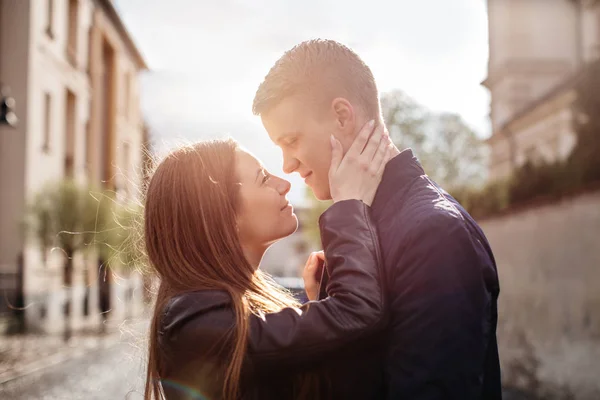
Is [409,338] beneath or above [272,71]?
beneath

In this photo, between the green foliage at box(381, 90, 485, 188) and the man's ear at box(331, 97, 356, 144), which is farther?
the green foliage at box(381, 90, 485, 188)

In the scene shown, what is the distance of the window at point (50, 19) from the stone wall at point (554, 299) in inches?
646

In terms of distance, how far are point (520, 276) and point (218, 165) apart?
9.98 m

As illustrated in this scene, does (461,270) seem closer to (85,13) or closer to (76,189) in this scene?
(76,189)

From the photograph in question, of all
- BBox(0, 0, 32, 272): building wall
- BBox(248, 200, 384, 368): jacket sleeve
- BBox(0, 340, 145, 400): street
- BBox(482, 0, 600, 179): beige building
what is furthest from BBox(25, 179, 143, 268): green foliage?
BBox(482, 0, 600, 179): beige building

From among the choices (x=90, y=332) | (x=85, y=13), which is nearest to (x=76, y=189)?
(x=90, y=332)

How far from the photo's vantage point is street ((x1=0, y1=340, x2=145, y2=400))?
857 centimetres

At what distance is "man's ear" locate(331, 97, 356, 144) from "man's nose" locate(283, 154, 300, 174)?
0.66ft

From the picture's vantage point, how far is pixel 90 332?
17266 mm

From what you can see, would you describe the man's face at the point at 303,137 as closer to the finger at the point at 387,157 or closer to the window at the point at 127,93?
the finger at the point at 387,157

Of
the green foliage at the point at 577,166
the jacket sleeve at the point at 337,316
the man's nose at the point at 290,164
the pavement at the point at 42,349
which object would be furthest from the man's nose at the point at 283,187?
the pavement at the point at 42,349

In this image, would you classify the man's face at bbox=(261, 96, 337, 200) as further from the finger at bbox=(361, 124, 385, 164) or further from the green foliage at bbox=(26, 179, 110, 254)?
the green foliage at bbox=(26, 179, 110, 254)

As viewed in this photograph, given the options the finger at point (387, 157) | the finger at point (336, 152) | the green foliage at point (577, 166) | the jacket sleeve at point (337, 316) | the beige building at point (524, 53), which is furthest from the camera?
the beige building at point (524, 53)

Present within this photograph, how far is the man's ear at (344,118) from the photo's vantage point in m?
2.61
